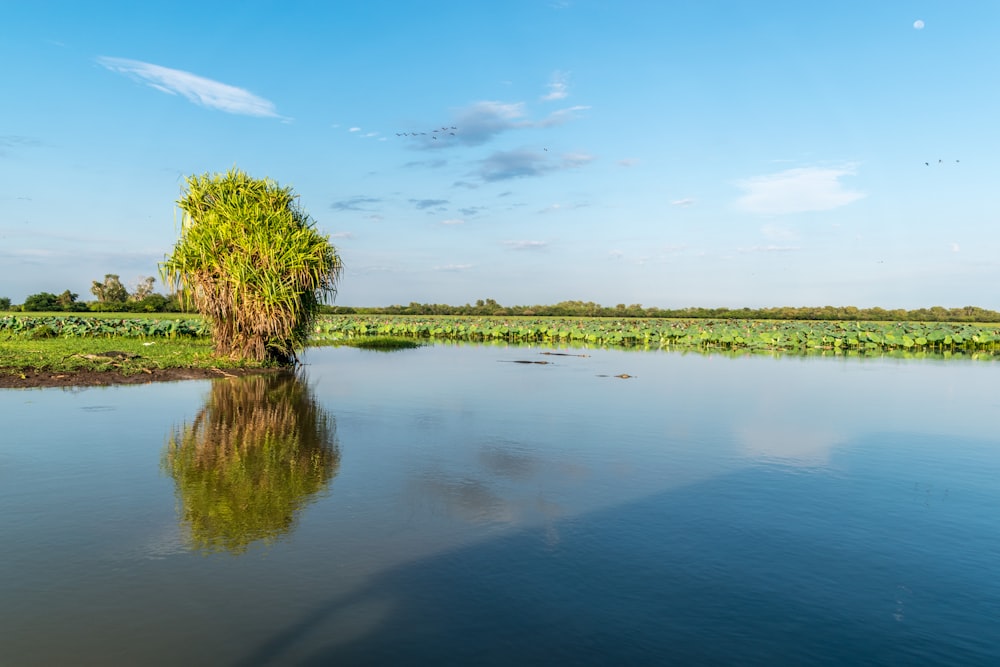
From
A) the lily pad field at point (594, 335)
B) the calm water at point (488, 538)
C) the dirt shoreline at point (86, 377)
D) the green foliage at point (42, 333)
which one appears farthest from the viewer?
the lily pad field at point (594, 335)

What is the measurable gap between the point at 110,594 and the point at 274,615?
1577 mm

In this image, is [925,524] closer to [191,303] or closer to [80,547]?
[80,547]

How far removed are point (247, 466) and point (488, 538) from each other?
4.79 m

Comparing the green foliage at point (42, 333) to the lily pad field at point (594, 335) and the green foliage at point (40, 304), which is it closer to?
the lily pad field at point (594, 335)

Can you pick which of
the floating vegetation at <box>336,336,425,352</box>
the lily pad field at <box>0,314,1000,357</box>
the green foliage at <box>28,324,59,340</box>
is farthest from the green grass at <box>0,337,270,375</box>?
the floating vegetation at <box>336,336,425,352</box>

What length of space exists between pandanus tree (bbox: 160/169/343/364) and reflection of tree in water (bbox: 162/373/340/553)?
8.65 m

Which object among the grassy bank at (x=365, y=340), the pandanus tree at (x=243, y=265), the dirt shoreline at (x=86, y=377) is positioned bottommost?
the dirt shoreline at (x=86, y=377)

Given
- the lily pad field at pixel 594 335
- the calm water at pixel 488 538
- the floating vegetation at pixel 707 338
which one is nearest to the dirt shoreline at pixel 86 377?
the calm water at pixel 488 538

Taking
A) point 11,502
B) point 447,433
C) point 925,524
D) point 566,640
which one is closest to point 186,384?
point 447,433

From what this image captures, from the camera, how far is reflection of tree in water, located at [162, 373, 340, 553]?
7.30 m

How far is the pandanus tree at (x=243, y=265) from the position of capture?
24672 mm

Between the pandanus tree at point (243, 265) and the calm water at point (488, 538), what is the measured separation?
9783 mm

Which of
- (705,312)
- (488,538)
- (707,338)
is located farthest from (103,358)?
(705,312)

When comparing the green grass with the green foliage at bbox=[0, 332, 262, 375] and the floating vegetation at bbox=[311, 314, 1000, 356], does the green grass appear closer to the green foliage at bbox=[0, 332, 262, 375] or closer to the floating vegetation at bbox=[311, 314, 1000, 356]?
the green foliage at bbox=[0, 332, 262, 375]
